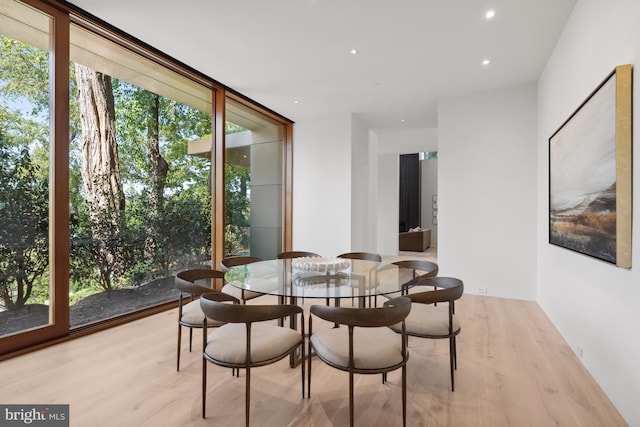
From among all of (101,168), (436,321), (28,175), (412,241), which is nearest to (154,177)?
(101,168)

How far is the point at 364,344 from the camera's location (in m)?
1.82

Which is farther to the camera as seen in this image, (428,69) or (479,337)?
(428,69)

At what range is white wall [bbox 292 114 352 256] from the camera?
558 cm

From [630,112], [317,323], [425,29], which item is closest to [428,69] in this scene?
[425,29]

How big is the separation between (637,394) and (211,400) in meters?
2.44

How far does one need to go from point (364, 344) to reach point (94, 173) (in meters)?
3.05

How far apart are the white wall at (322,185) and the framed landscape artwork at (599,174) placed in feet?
10.3

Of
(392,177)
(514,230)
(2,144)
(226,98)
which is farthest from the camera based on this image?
(392,177)

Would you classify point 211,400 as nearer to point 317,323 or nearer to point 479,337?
point 317,323

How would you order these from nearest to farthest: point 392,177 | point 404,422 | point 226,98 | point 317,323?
point 404,422, point 317,323, point 226,98, point 392,177

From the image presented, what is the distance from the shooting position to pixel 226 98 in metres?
4.70

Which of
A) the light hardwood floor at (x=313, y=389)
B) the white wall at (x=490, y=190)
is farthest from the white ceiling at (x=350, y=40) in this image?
the light hardwood floor at (x=313, y=389)

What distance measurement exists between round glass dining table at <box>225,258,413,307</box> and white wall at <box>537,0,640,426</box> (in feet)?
4.16

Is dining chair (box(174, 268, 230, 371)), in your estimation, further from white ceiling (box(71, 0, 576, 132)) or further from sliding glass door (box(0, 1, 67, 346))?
white ceiling (box(71, 0, 576, 132))
